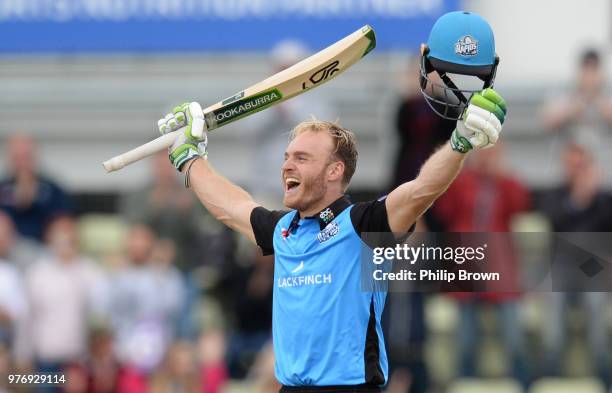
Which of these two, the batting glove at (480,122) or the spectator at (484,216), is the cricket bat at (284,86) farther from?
the spectator at (484,216)

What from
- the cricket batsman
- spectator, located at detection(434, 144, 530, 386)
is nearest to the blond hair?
the cricket batsman

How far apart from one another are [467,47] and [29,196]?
6.23 meters

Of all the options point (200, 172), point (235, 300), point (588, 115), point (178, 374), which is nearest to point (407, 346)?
point (235, 300)

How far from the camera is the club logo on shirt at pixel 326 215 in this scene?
6.11m

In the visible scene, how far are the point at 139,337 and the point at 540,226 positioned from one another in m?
3.58

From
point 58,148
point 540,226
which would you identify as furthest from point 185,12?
point 540,226

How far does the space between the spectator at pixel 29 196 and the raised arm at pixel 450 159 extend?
5.87 meters

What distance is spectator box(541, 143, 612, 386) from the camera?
10.4m

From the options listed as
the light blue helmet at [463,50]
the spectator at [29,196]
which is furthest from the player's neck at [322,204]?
the spectator at [29,196]

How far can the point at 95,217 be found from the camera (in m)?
12.6

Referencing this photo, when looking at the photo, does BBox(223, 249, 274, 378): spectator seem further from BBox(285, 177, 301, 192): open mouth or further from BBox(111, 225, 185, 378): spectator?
BBox(285, 177, 301, 192): open mouth

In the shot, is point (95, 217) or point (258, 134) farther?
point (95, 217)

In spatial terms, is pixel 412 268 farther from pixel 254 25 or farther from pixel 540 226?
pixel 254 25

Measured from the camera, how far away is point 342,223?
6051 mm
